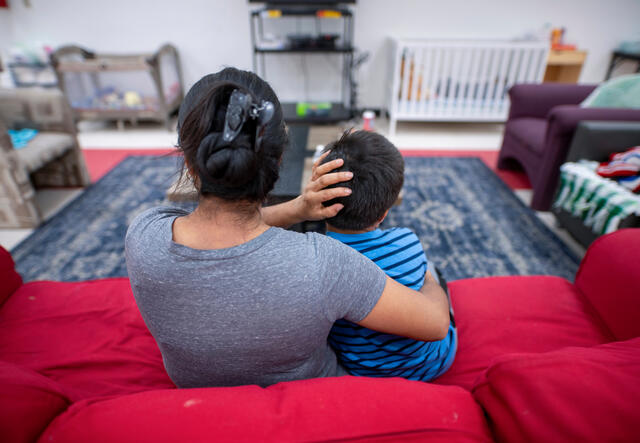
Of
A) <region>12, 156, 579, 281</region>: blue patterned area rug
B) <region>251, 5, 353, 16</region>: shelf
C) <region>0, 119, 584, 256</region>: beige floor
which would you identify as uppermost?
<region>251, 5, 353, 16</region>: shelf

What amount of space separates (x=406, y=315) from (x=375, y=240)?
9.2 inches

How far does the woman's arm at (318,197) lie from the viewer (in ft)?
2.50

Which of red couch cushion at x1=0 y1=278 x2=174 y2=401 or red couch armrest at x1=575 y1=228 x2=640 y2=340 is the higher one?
red couch armrest at x1=575 y1=228 x2=640 y2=340

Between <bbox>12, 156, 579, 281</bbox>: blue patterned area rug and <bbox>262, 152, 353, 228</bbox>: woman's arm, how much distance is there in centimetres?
119

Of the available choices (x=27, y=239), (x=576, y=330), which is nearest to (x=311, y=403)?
(x=576, y=330)

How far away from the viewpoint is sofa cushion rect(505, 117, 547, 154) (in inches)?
96.1

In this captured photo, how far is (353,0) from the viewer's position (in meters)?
3.53

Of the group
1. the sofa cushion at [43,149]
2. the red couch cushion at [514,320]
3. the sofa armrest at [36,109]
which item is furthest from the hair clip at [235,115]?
the sofa armrest at [36,109]

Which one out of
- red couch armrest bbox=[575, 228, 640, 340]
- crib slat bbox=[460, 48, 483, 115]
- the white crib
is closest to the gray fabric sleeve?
red couch armrest bbox=[575, 228, 640, 340]

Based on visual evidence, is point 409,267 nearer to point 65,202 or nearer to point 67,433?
point 67,433

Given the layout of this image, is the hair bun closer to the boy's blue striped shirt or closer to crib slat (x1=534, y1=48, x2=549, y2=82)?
the boy's blue striped shirt

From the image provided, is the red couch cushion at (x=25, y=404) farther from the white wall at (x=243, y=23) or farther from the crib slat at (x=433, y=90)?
the white wall at (x=243, y=23)

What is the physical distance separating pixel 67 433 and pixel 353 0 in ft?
13.0

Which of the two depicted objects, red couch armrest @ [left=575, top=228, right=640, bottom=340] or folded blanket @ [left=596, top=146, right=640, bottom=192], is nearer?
red couch armrest @ [left=575, top=228, right=640, bottom=340]
